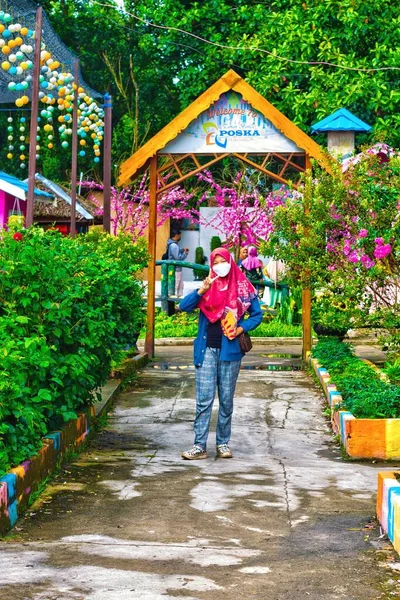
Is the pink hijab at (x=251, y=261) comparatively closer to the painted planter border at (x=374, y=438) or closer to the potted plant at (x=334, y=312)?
the potted plant at (x=334, y=312)

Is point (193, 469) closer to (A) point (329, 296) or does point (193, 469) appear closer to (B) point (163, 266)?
(A) point (329, 296)

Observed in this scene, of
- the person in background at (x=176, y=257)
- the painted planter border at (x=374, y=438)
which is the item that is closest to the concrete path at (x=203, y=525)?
the painted planter border at (x=374, y=438)

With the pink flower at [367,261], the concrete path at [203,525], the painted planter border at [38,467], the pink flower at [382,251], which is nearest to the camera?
the concrete path at [203,525]

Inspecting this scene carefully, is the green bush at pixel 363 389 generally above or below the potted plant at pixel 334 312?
below

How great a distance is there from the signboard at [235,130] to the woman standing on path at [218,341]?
864 cm

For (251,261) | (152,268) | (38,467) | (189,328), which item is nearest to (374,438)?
(38,467)

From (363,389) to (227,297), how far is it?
7.11ft

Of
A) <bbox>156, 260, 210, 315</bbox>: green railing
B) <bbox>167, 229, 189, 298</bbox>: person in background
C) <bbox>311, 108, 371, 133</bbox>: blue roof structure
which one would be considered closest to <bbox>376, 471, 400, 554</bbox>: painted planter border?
<bbox>311, 108, 371, 133</bbox>: blue roof structure

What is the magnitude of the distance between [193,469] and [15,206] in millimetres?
17582

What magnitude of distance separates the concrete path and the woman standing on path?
358 mm

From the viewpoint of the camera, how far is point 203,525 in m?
7.88

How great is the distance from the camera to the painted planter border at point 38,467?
25.1 ft

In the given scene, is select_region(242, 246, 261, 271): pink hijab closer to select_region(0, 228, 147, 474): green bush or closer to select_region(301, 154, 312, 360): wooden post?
select_region(301, 154, 312, 360): wooden post

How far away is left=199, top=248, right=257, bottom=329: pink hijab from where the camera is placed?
10.8 metres
